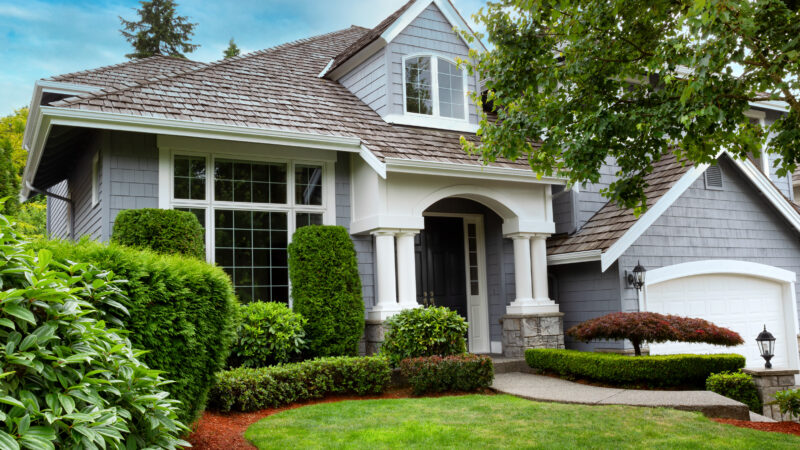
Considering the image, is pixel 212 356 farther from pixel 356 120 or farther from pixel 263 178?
pixel 356 120

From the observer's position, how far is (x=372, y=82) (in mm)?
11750

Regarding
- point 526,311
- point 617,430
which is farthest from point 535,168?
point 526,311

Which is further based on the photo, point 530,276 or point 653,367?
point 530,276

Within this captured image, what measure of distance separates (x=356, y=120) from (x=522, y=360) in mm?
4977

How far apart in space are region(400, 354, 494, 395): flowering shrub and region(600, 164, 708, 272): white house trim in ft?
11.0

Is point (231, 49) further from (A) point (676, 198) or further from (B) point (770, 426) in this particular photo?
(B) point (770, 426)

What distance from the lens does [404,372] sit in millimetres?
8570

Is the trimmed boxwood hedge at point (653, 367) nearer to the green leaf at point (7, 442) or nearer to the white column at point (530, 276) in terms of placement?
Answer: the white column at point (530, 276)

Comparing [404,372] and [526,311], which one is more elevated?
[526,311]

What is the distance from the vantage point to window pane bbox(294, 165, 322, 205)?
10.3m

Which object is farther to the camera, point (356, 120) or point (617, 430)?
point (356, 120)

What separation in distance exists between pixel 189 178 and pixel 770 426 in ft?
26.6

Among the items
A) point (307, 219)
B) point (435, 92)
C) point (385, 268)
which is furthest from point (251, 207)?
point (435, 92)

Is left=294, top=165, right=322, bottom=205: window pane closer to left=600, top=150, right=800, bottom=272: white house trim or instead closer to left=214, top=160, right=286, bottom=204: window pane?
→ left=214, top=160, right=286, bottom=204: window pane
